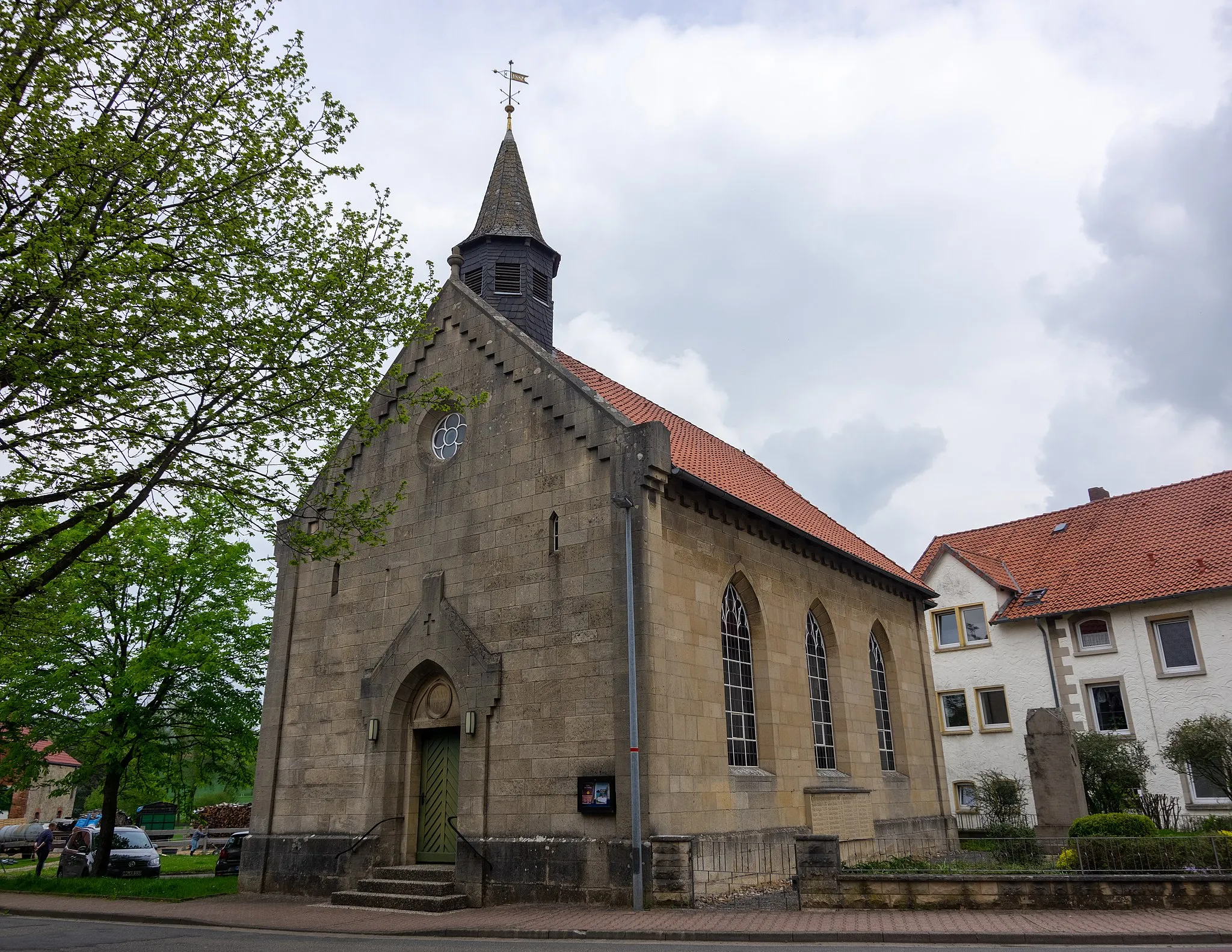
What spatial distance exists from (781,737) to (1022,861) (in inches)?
188

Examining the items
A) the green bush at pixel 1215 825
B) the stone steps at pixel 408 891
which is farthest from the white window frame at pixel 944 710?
the stone steps at pixel 408 891

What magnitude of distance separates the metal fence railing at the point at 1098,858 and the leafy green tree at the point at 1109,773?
24.9ft

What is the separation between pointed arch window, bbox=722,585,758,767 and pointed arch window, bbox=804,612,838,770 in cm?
228

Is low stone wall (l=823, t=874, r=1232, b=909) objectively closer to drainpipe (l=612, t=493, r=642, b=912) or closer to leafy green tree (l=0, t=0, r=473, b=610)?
drainpipe (l=612, t=493, r=642, b=912)

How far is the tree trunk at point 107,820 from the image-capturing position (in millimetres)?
22734

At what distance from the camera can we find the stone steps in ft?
47.1

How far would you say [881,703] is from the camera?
75.0 ft

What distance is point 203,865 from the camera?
30.5 m

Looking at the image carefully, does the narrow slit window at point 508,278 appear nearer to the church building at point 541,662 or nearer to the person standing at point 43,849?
the church building at point 541,662

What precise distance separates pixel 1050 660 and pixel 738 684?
16.7 meters

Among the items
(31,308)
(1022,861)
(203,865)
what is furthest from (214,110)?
(203,865)

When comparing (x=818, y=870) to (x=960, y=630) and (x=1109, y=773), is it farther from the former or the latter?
(x=960, y=630)

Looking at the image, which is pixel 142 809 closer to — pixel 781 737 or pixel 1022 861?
pixel 781 737

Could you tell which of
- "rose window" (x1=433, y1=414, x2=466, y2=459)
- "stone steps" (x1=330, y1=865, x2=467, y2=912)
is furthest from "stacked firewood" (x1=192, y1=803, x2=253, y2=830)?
"rose window" (x1=433, y1=414, x2=466, y2=459)
